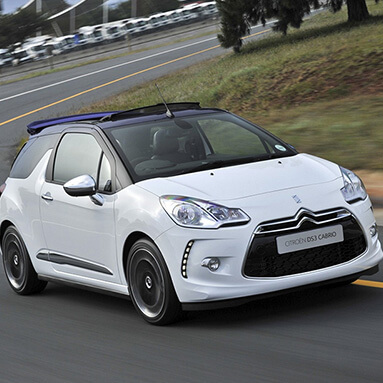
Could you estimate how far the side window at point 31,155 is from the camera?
8328 millimetres

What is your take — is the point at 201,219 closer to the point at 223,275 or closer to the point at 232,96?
the point at 223,275

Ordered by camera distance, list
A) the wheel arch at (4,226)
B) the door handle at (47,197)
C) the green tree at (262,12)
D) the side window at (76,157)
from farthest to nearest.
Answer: the green tree at (262,12), the wheel arch at (4,226), the door handle at (47,197), the side window at (76,157)

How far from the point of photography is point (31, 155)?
28.0 ft

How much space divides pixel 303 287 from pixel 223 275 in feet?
1.77

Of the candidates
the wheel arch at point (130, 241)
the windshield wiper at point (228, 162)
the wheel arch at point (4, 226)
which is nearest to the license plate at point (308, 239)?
the wheel arch at point (130, 241)

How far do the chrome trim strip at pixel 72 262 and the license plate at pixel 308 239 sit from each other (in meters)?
1.45

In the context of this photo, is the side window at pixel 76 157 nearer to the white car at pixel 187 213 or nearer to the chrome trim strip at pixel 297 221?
the white car at pixel 187 213

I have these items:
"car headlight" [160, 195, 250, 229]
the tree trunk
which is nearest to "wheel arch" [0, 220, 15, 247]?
"car headlight" [160, 195, 250, 229]

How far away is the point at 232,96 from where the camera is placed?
2342 centimetres

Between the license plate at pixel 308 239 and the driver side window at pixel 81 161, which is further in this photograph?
the driver side window at pixel 81 161

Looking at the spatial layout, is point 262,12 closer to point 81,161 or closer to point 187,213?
point 81,161

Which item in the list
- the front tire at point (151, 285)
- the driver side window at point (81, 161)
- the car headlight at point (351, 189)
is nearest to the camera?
the front tire at point (151, 285)

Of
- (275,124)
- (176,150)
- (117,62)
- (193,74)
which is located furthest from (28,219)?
(117,62)

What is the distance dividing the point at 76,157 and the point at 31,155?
95 cm
